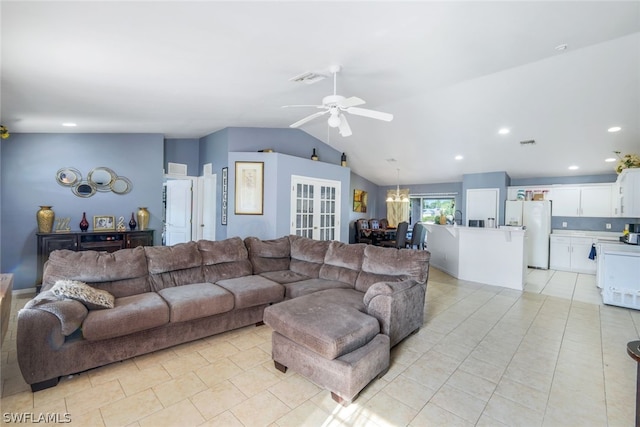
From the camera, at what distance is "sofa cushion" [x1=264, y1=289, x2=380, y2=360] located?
2016mm

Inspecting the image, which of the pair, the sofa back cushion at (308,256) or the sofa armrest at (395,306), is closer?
the sofa armrest at (395,306)

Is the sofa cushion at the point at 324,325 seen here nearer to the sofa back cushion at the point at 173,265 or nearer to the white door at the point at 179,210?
the sofa back cushion at the point at 173,265

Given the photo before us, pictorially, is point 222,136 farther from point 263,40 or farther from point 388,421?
point 388,421

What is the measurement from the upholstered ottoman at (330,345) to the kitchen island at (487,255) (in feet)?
12.7

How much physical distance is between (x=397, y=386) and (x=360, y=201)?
7220mm

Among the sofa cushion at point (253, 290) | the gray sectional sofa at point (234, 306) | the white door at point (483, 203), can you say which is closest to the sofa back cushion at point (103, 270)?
the gray sectional sofa at point (234, 306)

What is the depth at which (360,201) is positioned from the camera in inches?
360

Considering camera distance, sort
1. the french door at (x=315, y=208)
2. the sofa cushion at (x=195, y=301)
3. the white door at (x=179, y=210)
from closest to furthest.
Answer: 1. the sofa cushion at (x=195, y=301)
2. the french door at (x=315, y=208)
3. the white door at (x=179, y=210)

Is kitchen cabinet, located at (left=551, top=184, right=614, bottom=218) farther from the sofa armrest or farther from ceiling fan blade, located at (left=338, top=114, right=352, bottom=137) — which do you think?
ceiling fan blade, located at (left=338, top=114, right=352, bottom=137)

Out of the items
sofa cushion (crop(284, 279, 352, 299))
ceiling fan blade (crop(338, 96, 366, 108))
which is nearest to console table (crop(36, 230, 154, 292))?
sofa cushion (crop(284, 279, 352, 299))

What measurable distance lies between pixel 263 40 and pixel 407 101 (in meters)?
2.87

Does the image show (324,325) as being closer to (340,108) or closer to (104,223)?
(340,108)

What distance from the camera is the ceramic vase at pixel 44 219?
4203 mm

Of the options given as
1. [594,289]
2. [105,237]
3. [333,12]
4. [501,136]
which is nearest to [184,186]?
[105,237]
